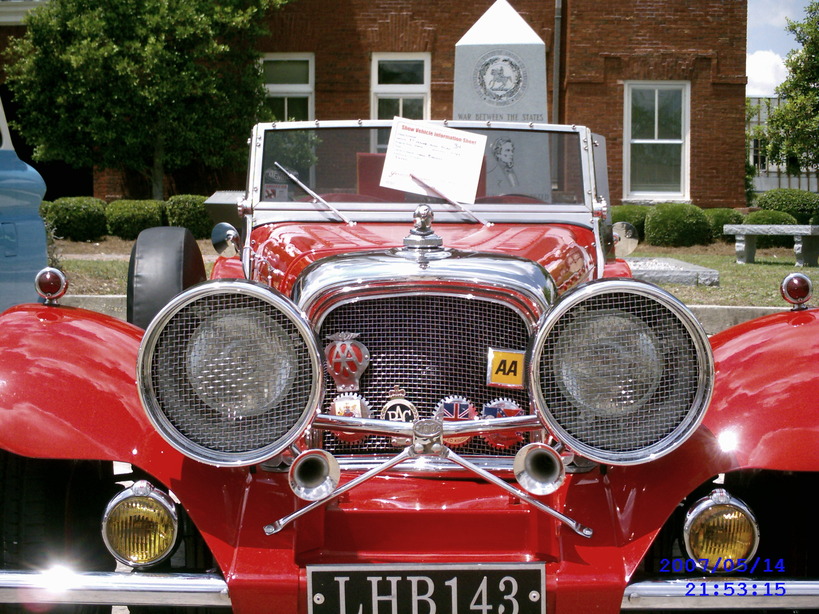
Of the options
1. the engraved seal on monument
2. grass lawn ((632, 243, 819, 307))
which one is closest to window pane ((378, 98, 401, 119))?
grass lawn ((632, 243, 819, 307))

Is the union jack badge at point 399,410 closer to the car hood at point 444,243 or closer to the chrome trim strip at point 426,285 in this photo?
the chrome trim strip at point 426,285

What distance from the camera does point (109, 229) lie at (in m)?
14.0

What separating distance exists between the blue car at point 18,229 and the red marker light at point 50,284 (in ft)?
8.30

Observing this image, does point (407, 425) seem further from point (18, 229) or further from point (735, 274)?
point (735, 274)

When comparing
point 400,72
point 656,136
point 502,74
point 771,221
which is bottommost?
point 771,221

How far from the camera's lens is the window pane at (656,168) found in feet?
51.3

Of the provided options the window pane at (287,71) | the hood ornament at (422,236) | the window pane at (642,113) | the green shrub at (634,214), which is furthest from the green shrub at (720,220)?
the hood ornament at (422,236)

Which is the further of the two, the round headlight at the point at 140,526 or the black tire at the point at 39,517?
the black tire at the point at 39,517

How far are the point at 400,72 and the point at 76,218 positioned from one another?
5523 millimetres

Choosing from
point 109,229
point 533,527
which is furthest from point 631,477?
point 109,229

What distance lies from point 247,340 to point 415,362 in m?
0.51

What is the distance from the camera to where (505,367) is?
2471mm

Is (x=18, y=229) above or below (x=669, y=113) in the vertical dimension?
below

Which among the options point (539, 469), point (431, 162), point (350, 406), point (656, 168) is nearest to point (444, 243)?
point (431, 162)
